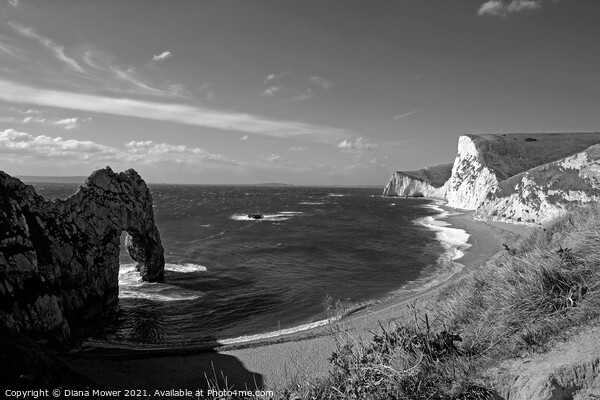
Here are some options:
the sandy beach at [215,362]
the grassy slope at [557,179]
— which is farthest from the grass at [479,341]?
the grassy slope at [557,179]

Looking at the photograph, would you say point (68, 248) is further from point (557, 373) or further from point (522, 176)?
point (522, 176)

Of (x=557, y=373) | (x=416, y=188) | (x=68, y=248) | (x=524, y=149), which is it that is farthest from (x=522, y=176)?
(x=416, y=188)

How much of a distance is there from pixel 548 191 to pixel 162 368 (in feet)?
221

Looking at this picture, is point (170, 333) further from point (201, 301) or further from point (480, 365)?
point (480, 365)

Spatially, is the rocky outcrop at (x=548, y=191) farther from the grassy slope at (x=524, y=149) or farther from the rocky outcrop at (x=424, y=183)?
the rocky outcrop at (x=424, y=183)

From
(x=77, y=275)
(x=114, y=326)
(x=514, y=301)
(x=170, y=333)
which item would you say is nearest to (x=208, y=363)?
(x=170, y=333)

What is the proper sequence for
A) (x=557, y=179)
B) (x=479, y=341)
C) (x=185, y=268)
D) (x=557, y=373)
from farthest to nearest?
(x=557, y=179), (x=185, y=268), (x=479, y=341), (x=557, y=373)

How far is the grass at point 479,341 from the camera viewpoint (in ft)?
14.5

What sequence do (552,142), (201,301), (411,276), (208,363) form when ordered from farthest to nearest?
(552,142), (411,276), (201,301), (208,363)

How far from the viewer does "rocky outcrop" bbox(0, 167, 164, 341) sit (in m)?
18.6

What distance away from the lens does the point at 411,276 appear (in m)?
35.3

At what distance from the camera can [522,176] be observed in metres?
71.9

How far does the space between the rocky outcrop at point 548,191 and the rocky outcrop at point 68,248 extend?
179 feet

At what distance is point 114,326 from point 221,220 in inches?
2248
